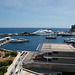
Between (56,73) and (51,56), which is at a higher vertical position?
(51,56)

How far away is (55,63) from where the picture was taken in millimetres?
27516

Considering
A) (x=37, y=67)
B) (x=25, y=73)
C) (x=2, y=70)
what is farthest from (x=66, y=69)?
(x=2, y=70)

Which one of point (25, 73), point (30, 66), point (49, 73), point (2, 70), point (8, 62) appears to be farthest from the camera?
point (30, 66)

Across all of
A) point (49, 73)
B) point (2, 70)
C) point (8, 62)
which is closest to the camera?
point (2, 70)

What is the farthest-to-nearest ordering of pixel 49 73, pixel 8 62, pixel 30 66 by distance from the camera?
1. pixel 30 66
2. pixel 49 73
3. pixel 8 62

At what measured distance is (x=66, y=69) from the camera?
27.5 meters

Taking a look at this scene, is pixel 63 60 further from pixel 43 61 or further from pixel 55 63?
pixel 43 61

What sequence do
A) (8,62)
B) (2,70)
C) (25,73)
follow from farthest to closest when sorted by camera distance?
(25,73), (8,62), (2,70)

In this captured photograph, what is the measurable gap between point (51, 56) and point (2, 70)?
15849 mm

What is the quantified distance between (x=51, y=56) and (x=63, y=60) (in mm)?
3409

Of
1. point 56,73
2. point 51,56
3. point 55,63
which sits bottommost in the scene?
point 56,73

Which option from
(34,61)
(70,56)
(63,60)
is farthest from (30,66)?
(70,56)

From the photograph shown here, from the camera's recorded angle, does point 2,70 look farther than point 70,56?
No

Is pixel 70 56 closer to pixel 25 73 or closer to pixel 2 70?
pixel 25 73
